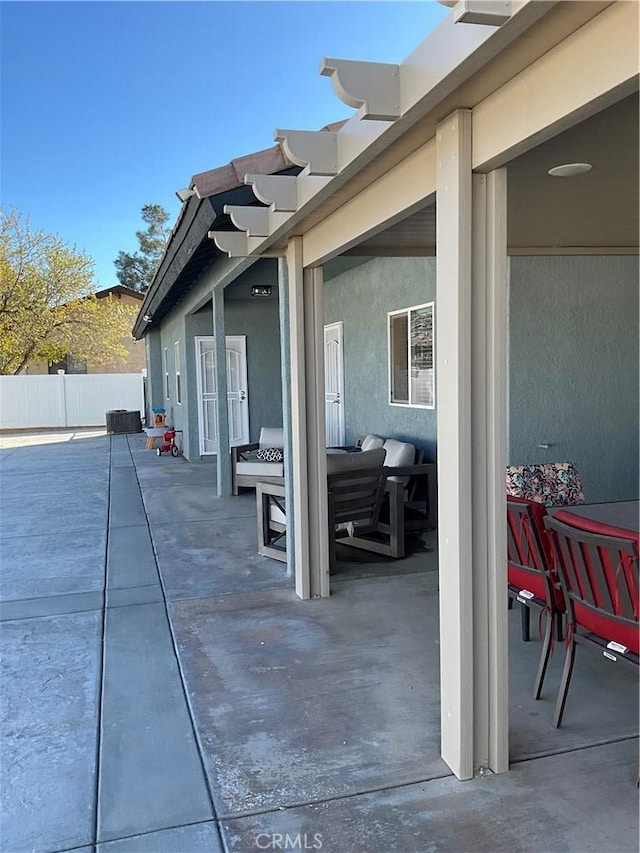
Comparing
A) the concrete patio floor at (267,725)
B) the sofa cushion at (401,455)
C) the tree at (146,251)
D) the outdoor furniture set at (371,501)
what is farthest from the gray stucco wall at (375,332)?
the tree at (146,251)

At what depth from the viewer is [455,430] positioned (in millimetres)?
2637

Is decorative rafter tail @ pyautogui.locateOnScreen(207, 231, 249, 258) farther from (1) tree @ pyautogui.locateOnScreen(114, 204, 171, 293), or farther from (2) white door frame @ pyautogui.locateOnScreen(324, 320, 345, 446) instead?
(1) tree @ pyautogui.locateOnScreen(114, 204, 171, 293)

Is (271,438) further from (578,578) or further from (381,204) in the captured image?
(578,578)

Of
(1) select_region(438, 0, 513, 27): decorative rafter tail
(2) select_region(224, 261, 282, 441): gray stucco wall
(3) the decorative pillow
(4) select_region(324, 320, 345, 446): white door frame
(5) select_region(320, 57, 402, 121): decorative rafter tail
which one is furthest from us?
(2) select_region(224, 261, 282, 441): gray stucco wall

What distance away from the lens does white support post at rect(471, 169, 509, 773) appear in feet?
8.43

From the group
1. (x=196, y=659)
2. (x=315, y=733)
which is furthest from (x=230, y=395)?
(x=315, y=733)

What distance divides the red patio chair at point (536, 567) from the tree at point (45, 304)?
23.8 metres

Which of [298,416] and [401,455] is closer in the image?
[298,416]

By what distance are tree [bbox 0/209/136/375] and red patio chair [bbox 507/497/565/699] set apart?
23825 mm

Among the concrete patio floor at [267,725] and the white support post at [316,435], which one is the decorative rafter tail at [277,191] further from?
the concrete patio floor at [267,725]

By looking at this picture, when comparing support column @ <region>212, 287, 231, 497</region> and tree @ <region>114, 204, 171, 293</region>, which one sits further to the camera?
tree @ <region>114, 204, 171, 293</region>

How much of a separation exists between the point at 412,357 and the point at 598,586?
4.77 m

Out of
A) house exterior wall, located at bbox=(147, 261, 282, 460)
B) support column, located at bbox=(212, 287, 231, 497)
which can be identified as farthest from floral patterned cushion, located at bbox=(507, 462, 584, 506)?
house exterior wall, located at bbox=(147, 261, 282, 460)

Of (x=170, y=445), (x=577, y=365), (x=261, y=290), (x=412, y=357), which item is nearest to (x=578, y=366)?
(x=577, y=365)
